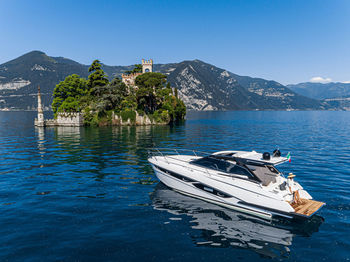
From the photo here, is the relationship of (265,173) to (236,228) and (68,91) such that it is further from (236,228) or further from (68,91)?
(68,91)

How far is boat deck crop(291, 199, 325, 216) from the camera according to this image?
9317 millimetres

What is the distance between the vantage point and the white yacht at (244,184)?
9.80m

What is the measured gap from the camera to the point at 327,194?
12914 millimetres

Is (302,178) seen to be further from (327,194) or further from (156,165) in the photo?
(156,165)

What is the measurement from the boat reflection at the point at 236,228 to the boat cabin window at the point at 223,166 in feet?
6.40

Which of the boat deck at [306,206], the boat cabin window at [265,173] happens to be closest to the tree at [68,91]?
the boat cabin window at [265,173]

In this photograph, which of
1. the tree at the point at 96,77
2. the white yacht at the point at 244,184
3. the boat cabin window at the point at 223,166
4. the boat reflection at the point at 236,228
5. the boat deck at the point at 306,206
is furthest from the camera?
the tree at the point at 96,77

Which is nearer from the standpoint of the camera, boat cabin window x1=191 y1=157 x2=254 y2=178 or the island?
boat cabin window x1=191 y1=157 x2=254 y2=178

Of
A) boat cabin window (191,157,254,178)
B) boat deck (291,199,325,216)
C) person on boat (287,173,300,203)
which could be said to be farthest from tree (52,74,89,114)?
boat deck (291,199,325,216)

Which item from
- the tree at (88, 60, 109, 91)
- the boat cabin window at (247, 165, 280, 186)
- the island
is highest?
the tree at (88, 60, 109, 91)

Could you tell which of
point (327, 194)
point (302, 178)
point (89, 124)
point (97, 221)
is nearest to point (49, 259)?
point (97, 221)

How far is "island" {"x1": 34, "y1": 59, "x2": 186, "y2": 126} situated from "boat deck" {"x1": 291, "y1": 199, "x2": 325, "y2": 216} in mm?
57585

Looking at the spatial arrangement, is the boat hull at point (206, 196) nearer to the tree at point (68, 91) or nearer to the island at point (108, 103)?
the island at point (108, 103)

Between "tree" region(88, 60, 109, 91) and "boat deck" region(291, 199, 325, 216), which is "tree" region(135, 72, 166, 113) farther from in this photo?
"boat deck" region(291, 199, 325, 216)
